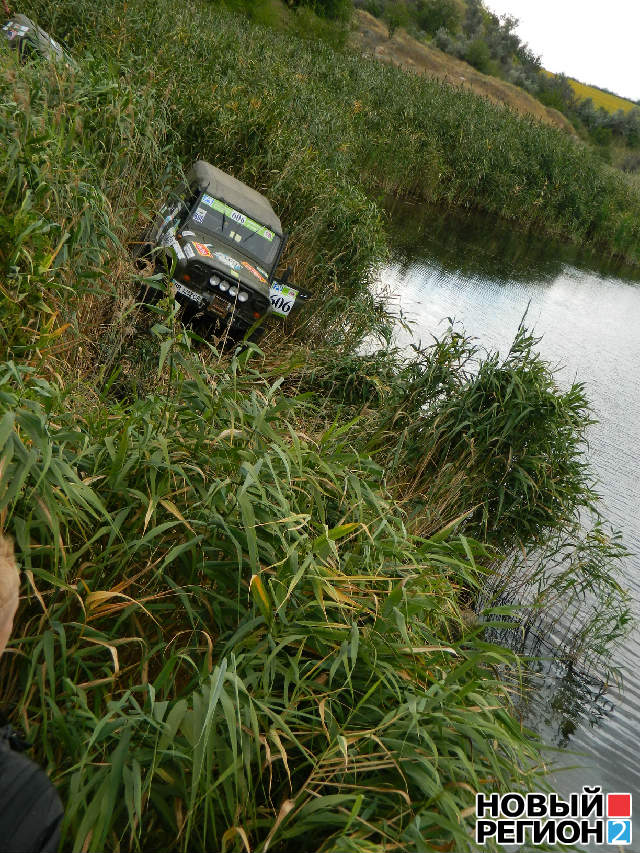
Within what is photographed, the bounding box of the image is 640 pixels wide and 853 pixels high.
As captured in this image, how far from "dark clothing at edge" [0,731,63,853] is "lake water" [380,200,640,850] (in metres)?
2.31

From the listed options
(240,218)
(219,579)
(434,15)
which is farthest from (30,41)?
(434,15)

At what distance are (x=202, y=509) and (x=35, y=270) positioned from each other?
2324 millimetres

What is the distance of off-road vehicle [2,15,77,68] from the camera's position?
735 centimetres

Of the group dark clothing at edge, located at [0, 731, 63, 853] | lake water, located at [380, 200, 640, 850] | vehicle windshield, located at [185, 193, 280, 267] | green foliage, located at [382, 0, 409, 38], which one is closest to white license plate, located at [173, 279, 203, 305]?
vehicle windshield, located at [185, 193, 280, 267]

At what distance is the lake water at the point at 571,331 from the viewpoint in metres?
6.23

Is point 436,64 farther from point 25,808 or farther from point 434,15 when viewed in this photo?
point 25,808

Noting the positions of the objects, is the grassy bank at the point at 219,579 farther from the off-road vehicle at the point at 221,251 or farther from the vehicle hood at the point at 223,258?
the vehicle hood at the point at 223,258

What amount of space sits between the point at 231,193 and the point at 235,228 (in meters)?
0.65

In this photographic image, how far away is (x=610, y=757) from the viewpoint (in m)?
6.05

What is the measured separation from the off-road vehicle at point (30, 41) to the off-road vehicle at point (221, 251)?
6.23ft

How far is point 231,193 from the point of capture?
9.83 meters

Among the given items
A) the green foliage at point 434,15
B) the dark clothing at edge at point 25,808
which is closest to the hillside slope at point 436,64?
the green foliage at point 434,15

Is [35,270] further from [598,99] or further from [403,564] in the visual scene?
[598,99]

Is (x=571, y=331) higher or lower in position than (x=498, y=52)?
lower
